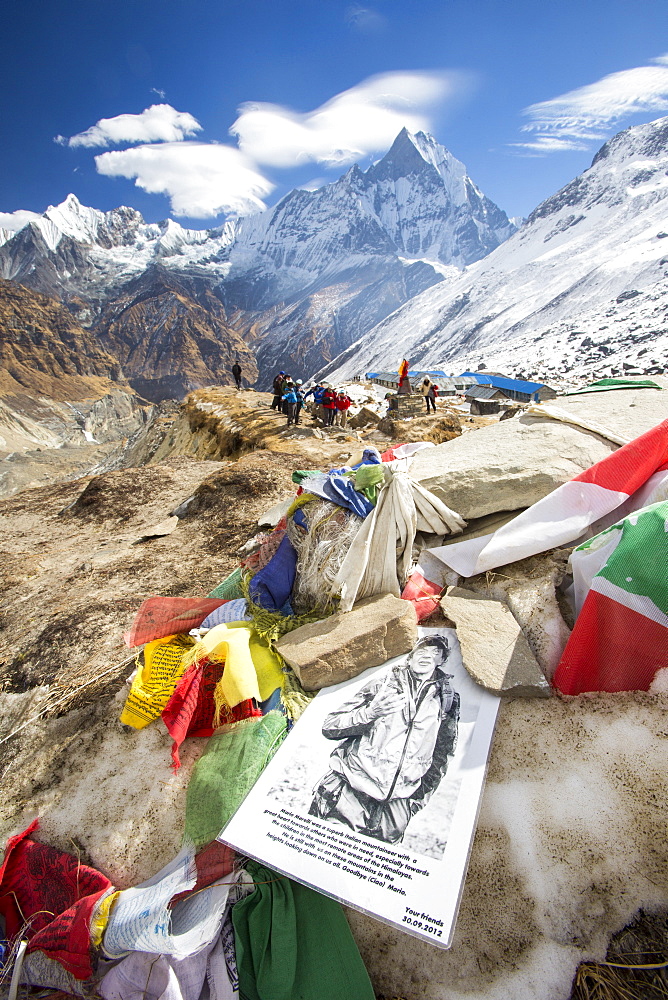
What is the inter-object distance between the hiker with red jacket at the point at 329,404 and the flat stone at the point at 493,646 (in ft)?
33.5

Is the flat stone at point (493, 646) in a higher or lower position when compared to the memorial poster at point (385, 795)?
higher

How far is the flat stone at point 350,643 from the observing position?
2510mm

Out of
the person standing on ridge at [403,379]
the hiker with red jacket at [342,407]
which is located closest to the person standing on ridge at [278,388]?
the hiker with red jacket at [342,407]

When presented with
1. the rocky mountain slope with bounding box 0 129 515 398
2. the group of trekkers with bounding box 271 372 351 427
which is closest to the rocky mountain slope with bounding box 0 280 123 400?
the rocky mountain slope with bounding box 0 129 515 398

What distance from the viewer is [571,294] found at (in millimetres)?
74688

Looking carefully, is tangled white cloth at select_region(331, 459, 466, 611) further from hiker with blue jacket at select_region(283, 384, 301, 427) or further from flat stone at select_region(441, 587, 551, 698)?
hiker with blue jacket at select_region(283, 384, 301, 427)

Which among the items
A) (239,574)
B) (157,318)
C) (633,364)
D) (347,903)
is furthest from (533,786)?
(157,318)

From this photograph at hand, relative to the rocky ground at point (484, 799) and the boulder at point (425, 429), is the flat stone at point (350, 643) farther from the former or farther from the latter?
the boulder at point (425, 429)

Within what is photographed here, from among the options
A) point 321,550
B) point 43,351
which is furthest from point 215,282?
point 321,550

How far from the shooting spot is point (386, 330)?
371 ft

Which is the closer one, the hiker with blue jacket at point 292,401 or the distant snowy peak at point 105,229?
the hiker with blue jacket at point 292,401

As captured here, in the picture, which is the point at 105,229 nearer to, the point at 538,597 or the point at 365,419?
the point at 365,419

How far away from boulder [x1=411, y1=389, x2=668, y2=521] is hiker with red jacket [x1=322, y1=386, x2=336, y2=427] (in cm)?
853

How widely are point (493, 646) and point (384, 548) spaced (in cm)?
89
